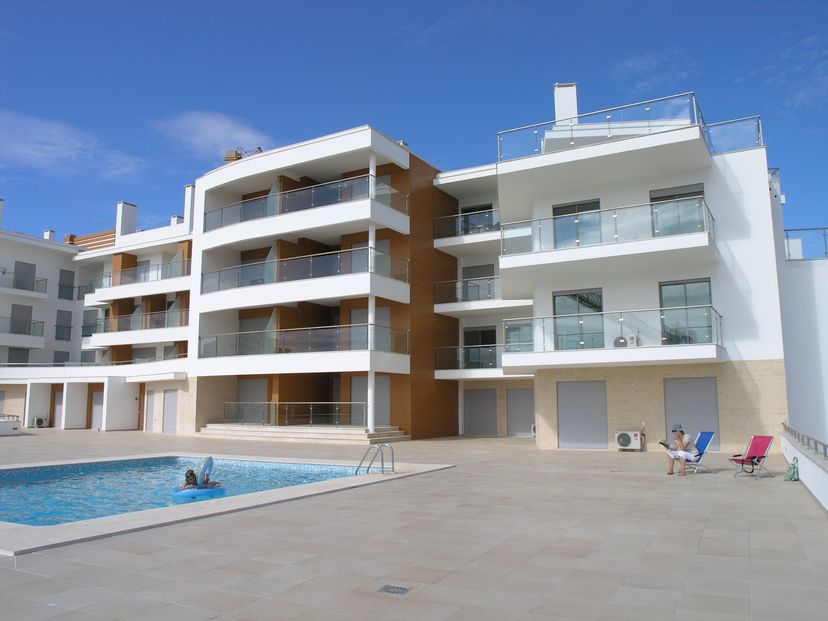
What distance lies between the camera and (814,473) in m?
9.82

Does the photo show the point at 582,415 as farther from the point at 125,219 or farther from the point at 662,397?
the point at 125,219

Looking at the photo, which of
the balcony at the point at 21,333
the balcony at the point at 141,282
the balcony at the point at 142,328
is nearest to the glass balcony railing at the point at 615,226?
the balcony at the point at 142,328

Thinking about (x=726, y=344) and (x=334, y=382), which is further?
(x=334, y=382)

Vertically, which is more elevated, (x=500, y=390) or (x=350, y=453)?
(x=500, y=390)

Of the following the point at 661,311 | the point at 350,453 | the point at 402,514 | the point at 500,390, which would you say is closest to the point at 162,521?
the point at 402,514

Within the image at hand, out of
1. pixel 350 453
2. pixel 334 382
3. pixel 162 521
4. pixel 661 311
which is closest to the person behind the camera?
pixel 162 521

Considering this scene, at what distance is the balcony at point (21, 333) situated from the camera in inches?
1519

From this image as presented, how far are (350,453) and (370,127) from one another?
12777 millimetres

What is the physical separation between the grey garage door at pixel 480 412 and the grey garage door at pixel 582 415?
25.8 ft

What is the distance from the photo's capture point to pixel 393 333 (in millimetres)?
25531

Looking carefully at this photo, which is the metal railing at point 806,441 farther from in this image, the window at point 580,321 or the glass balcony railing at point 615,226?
the glass balcony railing at point 615,226

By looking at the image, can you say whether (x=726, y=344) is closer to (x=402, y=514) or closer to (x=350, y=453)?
(x=350, y=453)

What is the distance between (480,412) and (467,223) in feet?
27.7

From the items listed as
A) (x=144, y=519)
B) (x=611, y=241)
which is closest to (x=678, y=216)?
(x=611, y=241)
